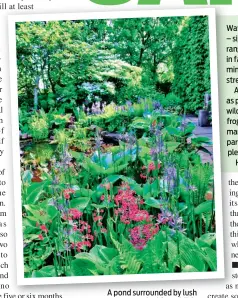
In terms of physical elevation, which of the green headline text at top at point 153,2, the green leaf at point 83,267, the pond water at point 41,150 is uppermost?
the green headline text at top at point 153,2

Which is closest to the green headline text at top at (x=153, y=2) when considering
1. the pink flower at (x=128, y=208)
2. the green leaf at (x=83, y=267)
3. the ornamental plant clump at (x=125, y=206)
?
the ornamental plant clump at (x=125, y=206)

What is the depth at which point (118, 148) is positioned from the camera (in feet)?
19.0

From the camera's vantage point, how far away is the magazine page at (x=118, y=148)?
227 inches

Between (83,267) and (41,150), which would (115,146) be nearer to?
(41,150)

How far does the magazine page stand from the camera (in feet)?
18.9

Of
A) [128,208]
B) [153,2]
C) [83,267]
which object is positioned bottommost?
[83,267]

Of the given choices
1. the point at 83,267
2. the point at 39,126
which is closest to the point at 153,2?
the point at 39,126

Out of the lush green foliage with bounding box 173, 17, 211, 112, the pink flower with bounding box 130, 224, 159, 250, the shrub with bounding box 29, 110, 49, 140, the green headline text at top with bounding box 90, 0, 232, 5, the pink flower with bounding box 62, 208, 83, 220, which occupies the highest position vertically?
the green headline text at top with bounding box 90, 0, 232, 5

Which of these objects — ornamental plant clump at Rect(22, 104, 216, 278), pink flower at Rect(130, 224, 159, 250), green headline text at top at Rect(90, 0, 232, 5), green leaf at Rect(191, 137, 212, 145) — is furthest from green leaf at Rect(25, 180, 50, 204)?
green headline text at top at Rect(90, 0, 232, 5)

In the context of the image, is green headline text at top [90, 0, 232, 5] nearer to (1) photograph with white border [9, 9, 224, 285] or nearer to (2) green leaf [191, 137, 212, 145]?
(1) photograph with white border [9, 9, 224, 285]

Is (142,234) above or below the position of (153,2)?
below

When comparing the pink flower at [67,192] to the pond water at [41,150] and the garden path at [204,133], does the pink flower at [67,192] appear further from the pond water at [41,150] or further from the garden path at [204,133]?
the garden path at [204,133]

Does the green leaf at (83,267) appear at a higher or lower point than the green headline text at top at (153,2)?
lower

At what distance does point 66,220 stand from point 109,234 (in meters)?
0.20
